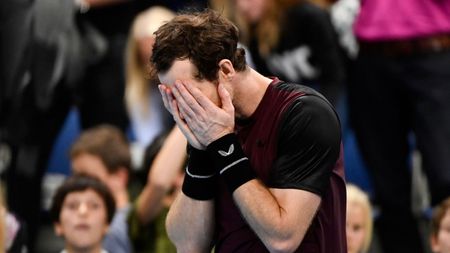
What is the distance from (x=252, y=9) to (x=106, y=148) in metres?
1.37

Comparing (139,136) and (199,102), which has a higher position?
(199,102)

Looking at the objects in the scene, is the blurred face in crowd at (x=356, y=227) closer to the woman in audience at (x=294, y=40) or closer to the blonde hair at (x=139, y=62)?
the woman in audience at (x=294, y=40)

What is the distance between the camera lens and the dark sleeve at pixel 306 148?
404cm

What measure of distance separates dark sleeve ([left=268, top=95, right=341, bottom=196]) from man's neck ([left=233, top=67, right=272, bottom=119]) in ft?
0.39

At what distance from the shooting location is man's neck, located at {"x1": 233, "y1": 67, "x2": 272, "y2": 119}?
412 centimetres

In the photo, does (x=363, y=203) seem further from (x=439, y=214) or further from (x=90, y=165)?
(x=90, y=165)

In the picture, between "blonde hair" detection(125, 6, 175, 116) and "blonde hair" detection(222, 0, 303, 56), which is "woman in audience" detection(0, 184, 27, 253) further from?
"blonde hair" detection(222, 0, 303, 56)

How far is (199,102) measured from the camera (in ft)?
→ 13.0

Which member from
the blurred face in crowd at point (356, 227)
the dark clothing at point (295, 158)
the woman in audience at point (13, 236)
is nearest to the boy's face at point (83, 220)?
the woman in audience at point (13, 236)

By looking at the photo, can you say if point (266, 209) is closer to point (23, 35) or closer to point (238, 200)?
point (238, 200)

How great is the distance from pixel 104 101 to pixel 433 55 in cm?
199

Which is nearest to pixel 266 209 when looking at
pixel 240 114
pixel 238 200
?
pixel 238 200

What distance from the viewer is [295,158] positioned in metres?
4.05

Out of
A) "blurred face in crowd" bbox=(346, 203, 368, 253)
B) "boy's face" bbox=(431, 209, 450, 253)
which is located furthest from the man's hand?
"blurred face in crowd" bbox=(346, 203, 368, 253)
